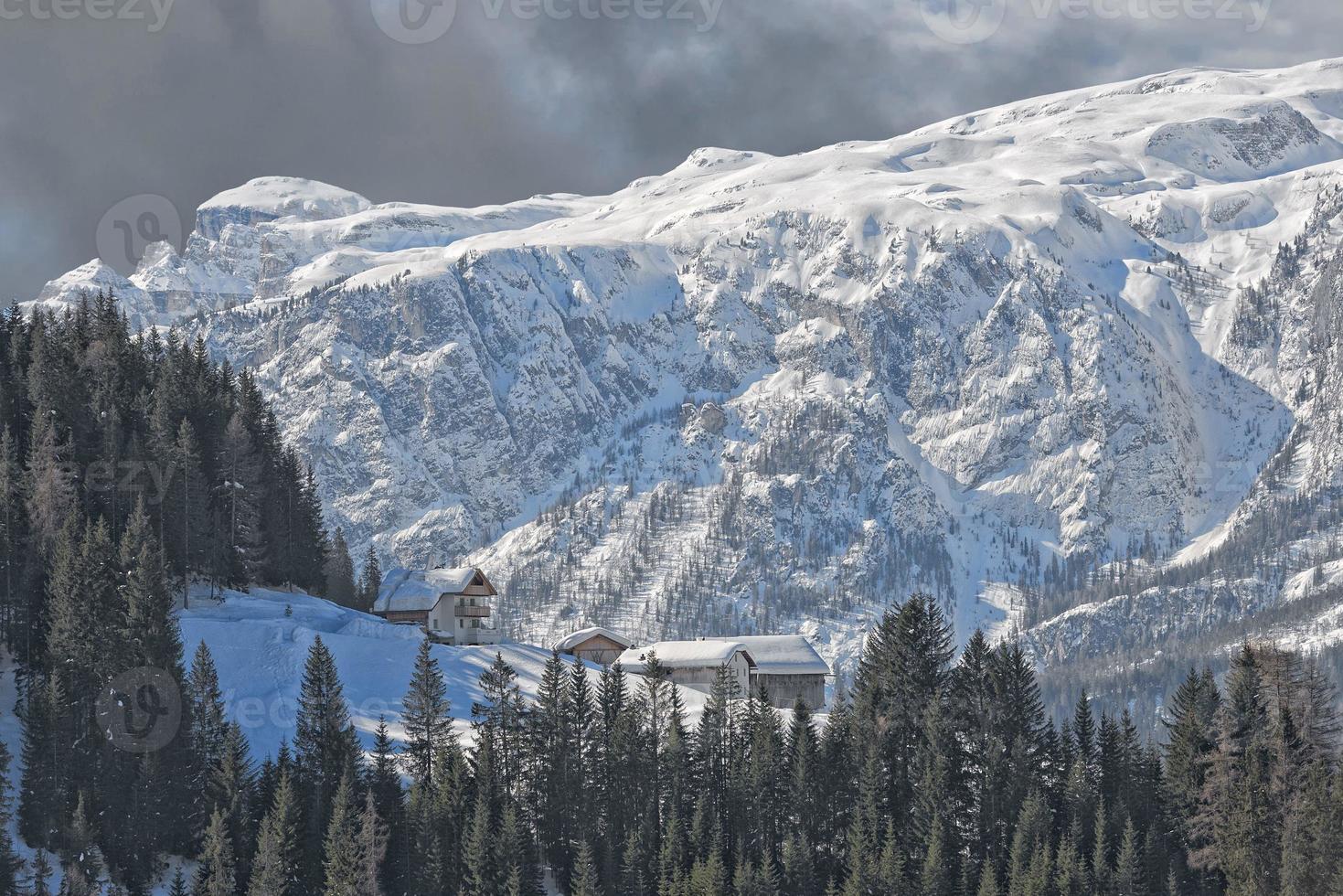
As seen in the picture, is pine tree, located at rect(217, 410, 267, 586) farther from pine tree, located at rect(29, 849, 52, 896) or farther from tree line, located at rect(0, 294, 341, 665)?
pine tree, located at rect(29, 849, 52, 896)

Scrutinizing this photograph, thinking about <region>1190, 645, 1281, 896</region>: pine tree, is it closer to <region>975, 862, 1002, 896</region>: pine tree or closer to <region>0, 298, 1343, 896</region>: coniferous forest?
<region>0, 298, 1343, 896</region>: coniferous forest

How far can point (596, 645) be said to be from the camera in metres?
165

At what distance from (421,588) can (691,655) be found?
1056 inches

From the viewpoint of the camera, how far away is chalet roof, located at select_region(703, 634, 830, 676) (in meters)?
160

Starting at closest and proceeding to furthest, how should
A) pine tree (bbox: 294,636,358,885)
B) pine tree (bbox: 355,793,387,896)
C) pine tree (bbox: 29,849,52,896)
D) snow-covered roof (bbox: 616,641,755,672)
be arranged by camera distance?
pine tree (bbox: 29,849,52,896) → pine tree (bbox: 355,793,387,896) → pine tree (bbox: 294,636,358,885) → snow-covered roof (bbox: 616,641,755,672)

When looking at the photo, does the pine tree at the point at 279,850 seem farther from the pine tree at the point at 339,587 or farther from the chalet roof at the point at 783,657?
the chalet roof at the point at 783,657

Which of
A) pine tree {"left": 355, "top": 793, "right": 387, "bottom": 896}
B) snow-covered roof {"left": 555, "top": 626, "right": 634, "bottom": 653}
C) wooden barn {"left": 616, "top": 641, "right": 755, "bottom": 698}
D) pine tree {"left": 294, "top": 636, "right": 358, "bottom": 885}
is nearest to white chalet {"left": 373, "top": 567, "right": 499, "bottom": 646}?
snow-covered roof {"left": 555, "top": 626, "right": 634, "bottom": 653}

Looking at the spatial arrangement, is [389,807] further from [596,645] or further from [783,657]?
[783,657]

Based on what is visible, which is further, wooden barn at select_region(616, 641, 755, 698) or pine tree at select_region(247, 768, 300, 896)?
wooden barn at select_region(616, 641, 755, 698)

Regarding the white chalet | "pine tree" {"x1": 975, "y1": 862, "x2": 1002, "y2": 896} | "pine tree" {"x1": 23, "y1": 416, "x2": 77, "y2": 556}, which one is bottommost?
"pine tree" {"x1": 975, "y1": 862, "x2": 1002, "y2": 896}

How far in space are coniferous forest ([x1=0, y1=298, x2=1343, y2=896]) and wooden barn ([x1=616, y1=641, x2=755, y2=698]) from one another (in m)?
23.1

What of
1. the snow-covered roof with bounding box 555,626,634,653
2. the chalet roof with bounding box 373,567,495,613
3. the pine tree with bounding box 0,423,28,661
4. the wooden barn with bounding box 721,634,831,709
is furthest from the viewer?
the snow-covered roof with bounding box 555,626,634,653

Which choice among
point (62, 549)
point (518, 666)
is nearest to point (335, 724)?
point (62, 549)

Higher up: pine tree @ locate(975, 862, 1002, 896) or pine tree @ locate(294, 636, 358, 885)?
pine tree @ locate(294, 636, 358, 885)
